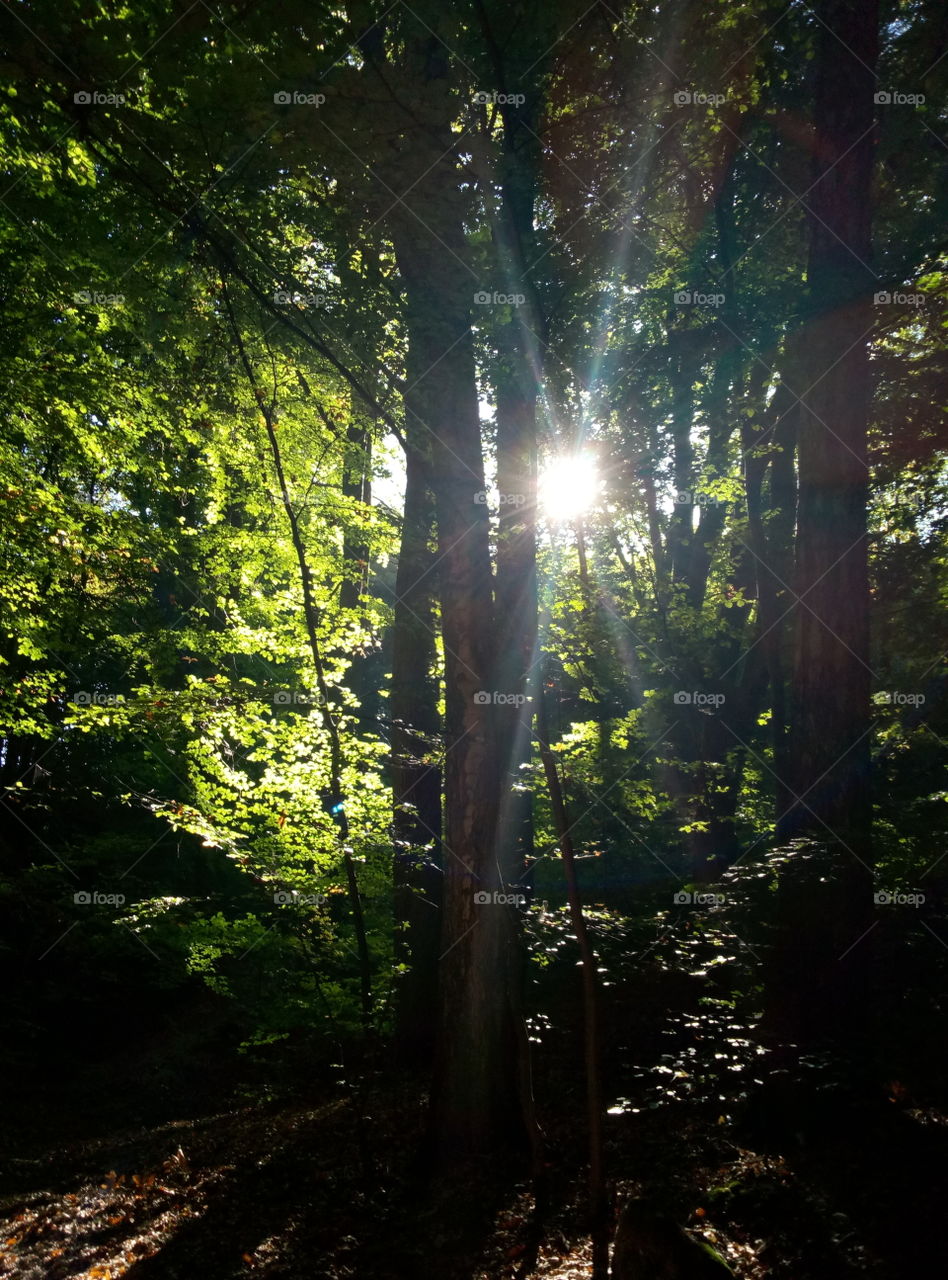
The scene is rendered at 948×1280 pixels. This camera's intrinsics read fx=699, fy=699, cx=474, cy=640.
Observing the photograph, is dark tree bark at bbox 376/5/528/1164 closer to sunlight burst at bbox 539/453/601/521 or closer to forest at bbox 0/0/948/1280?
forest at bbox 0/0/948/1280

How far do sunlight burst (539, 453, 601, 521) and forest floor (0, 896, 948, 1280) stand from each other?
3.53m

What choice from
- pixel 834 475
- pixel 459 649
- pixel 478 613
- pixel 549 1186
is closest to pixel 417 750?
pixel 459 649

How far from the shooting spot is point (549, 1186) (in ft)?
15.6

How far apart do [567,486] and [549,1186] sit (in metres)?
5.89

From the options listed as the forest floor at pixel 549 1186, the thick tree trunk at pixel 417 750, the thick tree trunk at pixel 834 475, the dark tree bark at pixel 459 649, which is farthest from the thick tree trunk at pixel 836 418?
the thick tree trunk at pixel 417 750

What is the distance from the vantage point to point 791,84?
845cm

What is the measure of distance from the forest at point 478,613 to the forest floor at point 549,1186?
1.7 inches

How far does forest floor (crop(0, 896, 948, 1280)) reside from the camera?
12.9ft

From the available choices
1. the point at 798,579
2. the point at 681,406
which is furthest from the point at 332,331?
the point at 681,406

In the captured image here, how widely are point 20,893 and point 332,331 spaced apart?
24.0ft

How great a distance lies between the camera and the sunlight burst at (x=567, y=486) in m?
6.27

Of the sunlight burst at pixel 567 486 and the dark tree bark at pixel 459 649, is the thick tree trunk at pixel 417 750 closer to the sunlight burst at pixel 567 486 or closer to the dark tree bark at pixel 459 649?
the sunlight burst at pixel 567 486

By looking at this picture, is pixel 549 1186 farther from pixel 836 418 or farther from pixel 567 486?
pixel 836 418

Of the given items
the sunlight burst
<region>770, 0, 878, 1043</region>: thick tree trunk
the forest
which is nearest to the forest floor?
the forest
